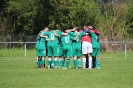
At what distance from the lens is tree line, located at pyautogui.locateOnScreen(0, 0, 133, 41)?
52.1 meters

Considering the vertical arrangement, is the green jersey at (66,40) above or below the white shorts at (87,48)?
above

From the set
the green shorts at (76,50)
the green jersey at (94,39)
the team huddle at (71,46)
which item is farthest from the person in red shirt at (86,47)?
the green shorts at (76,50)

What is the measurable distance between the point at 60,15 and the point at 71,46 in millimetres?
33814

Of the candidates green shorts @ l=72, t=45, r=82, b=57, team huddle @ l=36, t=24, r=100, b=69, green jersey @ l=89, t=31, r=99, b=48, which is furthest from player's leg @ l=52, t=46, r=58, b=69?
green jersey @ l=89, t=31, r=99, b=48

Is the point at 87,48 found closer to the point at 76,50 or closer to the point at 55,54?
the point at 76,50

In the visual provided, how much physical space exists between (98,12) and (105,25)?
769 cm

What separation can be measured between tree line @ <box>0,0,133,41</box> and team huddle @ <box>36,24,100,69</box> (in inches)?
1046

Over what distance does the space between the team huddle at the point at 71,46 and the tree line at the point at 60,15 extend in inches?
1046

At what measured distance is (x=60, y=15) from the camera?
5741 centimetres

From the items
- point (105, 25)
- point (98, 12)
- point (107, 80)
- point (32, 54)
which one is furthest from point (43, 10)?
point (107, 80)

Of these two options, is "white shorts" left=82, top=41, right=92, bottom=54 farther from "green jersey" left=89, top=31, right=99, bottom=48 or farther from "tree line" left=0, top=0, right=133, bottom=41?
"tree line" left=0, top=0, right=133, bottom=41

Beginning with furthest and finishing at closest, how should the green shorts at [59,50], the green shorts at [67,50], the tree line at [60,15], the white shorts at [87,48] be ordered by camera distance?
the tree line at [60,15]
the green shorts at [59,50]
the green shorts at [67,50]
the white shorts at [87,48]

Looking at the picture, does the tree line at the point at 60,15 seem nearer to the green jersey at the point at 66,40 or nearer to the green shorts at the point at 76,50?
the green shorts at the point at 76,50

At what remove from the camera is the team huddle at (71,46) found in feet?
76.6
